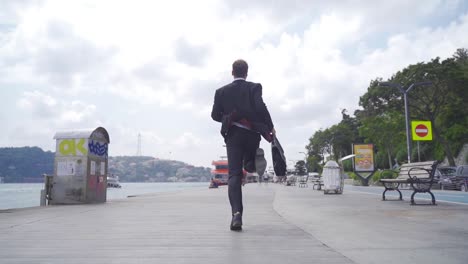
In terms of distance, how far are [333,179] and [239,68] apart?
14.6 metres

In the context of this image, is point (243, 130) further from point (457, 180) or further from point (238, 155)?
point (457, 180)

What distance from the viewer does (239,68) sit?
4.98 metres

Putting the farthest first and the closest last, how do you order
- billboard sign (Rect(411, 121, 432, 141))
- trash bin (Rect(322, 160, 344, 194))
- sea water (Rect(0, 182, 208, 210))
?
billboard sign (Rect(411, 121, 432, 141)), trash bin (Rect(322, 160, 344, 194)), sea water (Rect(0, 182, 208, 210))

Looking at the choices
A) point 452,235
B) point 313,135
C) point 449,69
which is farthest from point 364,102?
point 313,135

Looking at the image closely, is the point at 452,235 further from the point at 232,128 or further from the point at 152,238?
the point at 152,238

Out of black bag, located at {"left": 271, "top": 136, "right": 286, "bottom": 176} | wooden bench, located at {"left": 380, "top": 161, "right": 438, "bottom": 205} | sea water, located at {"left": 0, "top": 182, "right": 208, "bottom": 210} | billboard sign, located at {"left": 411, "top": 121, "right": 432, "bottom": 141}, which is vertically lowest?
sea water, located at {"left": 0, "top": 182, "right": 208, "bottom": 210}

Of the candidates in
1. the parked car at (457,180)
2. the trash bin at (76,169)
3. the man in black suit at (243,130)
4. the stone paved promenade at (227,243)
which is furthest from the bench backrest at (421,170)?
the parked car at (457,180)

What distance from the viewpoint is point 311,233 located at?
4.30 metres

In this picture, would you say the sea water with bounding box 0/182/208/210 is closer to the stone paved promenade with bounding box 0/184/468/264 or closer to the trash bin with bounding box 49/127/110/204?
the trash bin with bounding box 49/127/110/204

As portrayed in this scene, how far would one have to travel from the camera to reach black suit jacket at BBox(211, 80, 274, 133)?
4.64 m

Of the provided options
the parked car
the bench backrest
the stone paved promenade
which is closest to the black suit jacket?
the stone paved promenade

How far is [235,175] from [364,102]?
39.0 meters

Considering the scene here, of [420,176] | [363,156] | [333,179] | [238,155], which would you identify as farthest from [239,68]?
[363,156]

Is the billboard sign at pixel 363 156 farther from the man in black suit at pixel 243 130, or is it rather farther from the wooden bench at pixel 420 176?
the man in black suit at pixel 243 130
